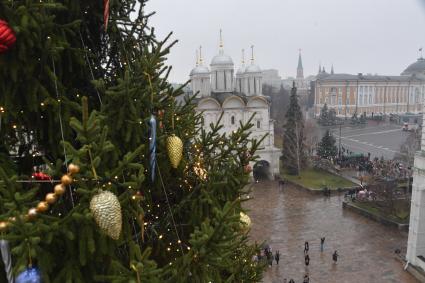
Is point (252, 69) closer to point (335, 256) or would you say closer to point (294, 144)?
point (294, 144)

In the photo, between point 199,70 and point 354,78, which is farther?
point 354,78

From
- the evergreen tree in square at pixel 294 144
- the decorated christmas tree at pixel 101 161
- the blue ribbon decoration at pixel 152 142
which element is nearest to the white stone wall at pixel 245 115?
the evergreen tree in square at pixel 294 144

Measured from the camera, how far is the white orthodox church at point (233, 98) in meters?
30.1

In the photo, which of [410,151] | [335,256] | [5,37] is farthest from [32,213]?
[410,151]

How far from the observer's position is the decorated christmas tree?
2617 mm

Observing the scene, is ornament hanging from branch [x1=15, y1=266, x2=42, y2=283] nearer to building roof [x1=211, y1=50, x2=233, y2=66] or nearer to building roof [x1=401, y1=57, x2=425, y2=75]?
building roof [x1=211, y1=50, x2=233, y2=66]

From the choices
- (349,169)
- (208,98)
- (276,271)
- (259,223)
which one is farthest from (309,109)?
(276,271)

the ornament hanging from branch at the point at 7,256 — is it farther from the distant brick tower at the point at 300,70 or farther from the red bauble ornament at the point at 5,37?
the distant brick tower at the point at 300,70

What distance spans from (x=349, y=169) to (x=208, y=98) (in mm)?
12134

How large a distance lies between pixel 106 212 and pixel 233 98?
27954 millimetres

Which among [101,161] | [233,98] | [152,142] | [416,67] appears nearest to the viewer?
[101,161]

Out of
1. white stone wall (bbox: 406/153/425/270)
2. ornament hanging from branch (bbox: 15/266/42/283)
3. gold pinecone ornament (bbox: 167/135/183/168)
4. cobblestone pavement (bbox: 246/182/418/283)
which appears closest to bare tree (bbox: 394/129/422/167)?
cobblestone pavement (bbox: 246/182/418/283)

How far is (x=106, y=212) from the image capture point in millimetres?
2580

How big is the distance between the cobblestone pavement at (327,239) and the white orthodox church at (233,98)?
5.90m
